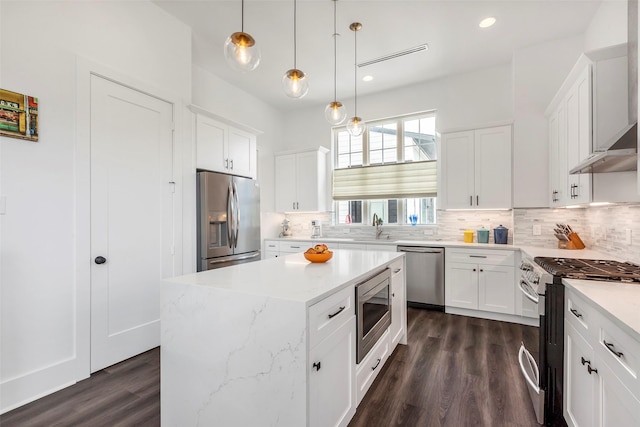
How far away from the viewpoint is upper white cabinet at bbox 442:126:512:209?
12.5ft

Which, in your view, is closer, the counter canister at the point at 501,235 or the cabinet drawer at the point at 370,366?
the cabinet drawer at the point at 370,366

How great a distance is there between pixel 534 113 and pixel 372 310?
3.42 meters

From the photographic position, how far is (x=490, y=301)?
361cm

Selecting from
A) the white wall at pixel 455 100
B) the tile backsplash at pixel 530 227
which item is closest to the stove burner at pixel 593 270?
the tile backsplash at pixel 530 227

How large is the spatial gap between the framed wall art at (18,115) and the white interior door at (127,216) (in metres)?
0.38

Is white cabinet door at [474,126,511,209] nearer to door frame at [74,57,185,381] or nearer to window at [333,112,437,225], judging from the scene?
window at [333,112,437,225]

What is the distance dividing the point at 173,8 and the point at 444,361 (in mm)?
4314

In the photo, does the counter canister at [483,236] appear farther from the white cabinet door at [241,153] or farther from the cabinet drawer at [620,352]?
the white cabinet door at [241,153]

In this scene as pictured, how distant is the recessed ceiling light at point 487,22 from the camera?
10.1 ft

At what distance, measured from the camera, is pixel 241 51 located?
1.82 meters

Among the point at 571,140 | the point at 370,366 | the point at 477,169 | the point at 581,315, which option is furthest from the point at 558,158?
the point at 370,366

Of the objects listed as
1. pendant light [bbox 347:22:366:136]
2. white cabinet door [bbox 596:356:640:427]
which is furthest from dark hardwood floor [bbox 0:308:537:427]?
pendant light [bbox 347:22:366:136]

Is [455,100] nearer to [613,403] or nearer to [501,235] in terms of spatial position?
[501,235]

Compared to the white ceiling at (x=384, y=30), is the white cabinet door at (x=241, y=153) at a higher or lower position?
lower
